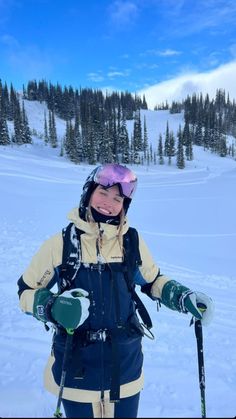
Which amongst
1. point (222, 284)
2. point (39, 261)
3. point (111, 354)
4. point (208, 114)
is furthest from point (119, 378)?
point (208, 114)

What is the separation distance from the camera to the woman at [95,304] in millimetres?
2098

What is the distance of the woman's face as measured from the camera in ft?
7.84

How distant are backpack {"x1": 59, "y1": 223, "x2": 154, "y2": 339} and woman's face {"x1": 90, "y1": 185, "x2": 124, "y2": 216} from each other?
0.18m

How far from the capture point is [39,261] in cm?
224

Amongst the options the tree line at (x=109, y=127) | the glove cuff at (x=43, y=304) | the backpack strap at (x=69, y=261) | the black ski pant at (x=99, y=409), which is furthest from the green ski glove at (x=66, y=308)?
the tree line at (x=109, y=127)

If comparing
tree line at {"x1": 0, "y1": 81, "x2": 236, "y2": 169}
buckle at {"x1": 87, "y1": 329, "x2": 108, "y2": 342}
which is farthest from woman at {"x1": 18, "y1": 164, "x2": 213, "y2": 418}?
Result: tree line at {"x1": 0, "y1": 81, "x2": 236, "y2": 169}

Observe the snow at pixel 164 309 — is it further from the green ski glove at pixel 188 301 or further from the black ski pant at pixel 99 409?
the green ski glove at pixel 188 301

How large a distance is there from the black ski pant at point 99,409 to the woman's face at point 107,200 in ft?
3.66

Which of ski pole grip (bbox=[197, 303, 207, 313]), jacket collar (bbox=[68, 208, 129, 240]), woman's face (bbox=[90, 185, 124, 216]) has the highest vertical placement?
woman's face (bbox=[90, 185, 124, 216])

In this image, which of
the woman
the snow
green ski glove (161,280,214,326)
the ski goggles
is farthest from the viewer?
the snow

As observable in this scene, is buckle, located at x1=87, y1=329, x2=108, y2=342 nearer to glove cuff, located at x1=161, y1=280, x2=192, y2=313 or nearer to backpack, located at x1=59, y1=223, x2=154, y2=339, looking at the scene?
backpack, located at x1=59, y1=223, x2=154, y2=339

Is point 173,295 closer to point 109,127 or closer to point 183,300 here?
point 183,300

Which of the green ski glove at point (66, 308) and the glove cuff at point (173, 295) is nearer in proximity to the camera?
the green ski glove at point (66, 308)

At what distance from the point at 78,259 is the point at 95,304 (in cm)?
28
